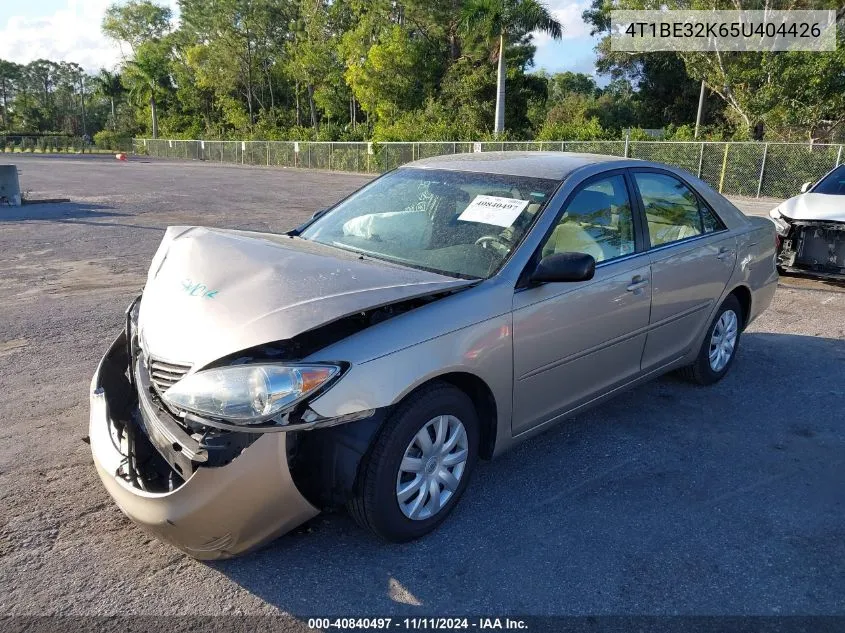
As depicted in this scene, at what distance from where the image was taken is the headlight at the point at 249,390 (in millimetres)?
2525

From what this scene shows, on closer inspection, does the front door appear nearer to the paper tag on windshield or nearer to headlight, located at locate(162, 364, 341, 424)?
the paper tag on windshield

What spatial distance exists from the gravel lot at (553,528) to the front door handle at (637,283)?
933mm

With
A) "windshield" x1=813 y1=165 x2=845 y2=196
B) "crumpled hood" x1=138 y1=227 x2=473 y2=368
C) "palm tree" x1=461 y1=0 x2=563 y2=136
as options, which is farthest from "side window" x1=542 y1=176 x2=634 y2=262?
"palm tree" x1=461 y1=0 x2=563 y2=136

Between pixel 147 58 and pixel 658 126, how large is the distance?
183 feet

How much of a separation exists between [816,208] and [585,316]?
586cm

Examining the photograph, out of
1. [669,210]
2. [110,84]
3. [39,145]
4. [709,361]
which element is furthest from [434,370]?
[110,84]

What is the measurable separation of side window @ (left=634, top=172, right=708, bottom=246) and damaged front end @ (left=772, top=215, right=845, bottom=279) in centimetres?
376

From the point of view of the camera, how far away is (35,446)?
12.6 ft

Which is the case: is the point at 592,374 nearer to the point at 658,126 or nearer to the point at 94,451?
the point at 94,451

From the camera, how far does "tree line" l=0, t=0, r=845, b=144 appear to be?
25.8 meters

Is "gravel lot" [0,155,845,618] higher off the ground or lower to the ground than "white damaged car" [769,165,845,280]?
lower

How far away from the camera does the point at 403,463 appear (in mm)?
2867

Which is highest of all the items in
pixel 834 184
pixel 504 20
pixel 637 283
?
pixel 504 20

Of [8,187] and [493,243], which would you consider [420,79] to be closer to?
[8,187]
